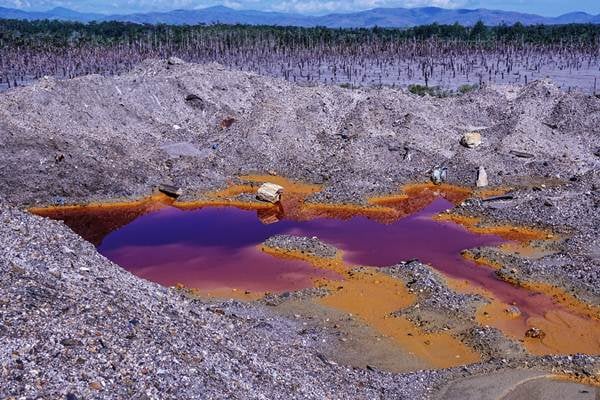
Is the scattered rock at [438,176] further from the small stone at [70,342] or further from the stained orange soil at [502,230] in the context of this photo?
the small stone at [70,342]

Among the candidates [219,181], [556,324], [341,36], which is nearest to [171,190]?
[219,181]

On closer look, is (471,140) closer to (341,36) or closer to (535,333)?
(535,333)

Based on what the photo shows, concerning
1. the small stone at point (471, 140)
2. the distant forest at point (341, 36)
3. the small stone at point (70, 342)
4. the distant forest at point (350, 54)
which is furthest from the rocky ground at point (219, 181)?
the distant forest at point (341, 36)

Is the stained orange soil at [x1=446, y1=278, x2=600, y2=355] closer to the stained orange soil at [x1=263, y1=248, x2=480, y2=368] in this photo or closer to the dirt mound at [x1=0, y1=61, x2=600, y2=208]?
the stained orange soil at [x1=263, y1=248, x2=480, y2=368]

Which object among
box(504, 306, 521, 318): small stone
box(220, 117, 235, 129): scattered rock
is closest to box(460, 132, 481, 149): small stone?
box(220, 117, 235, 129): scattered rock

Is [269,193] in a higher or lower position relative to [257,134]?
lower

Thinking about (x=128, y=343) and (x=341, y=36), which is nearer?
(x=128, y=343)

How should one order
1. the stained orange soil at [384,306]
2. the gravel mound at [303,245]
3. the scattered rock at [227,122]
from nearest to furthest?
the stained orange soil at [384,306]
the gravel mound at [303,245]
the scattered rock at [227,122]
